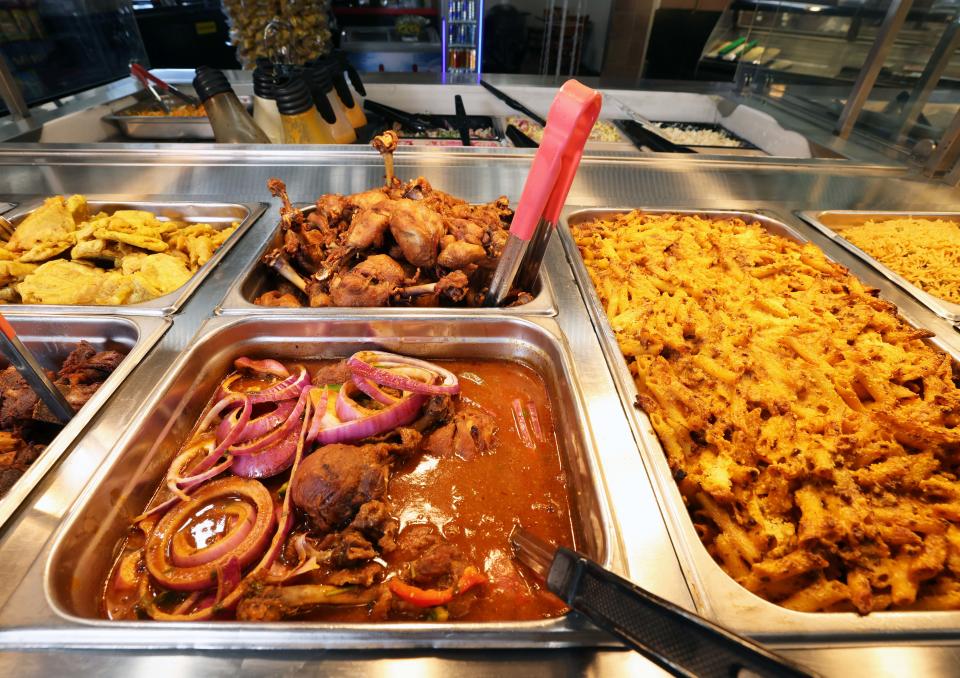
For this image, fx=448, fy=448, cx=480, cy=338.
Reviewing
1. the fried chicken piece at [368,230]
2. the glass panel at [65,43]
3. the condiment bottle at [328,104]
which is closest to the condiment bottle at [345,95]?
the condiment bottle at [328,104]

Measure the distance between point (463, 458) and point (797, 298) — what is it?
1.69 meters

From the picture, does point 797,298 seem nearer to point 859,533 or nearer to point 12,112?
point 859,533

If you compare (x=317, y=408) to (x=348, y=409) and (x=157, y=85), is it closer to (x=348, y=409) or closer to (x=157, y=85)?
(x=348, y=409)

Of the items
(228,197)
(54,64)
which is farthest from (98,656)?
(54,64)

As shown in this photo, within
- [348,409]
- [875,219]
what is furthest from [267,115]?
[875,219]

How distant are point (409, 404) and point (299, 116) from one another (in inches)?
98.2

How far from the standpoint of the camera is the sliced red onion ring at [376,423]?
1553 millimetres

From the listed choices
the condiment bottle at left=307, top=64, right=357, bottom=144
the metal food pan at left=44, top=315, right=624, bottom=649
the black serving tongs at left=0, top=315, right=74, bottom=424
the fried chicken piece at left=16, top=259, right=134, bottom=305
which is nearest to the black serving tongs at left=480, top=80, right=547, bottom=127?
Result: the condiment bottle at left=307, top=64, right=357, bottom=144

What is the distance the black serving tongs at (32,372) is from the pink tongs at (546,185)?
5.21 feet

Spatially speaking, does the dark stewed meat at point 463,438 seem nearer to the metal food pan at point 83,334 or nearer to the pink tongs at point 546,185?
the pink tongs at point 546,185

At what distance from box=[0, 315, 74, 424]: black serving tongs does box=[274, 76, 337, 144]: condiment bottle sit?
211 cm

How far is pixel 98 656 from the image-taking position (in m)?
0.95

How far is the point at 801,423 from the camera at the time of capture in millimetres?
1445

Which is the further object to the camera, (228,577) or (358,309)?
(358,309)
